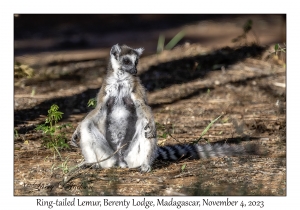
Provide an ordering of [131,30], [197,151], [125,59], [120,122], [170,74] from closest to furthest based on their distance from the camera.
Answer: [125,59], [120,122], [197,151], [170,74], [131,30]

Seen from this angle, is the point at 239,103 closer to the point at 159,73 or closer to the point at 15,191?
the point at 159,73

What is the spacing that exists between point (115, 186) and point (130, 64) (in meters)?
1.55

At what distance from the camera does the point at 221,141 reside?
947cm

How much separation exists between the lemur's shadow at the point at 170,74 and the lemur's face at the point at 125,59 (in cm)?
308

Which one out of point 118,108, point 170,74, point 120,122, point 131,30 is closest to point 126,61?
point 118,108

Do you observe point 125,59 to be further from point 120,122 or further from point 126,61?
point 120,122

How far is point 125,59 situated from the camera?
25.9 feet

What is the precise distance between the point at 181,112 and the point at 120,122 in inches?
138

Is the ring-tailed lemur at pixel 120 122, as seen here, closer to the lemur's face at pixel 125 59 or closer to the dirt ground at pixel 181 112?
the lemur's face at pixel 125 59

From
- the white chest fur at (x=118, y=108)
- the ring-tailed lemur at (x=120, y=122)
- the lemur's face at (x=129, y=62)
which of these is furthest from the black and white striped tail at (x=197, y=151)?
the lemur's face at (x=129, y=62)

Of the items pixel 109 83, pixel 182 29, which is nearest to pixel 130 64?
pixel 109 83

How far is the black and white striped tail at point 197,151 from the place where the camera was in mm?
A: 8352

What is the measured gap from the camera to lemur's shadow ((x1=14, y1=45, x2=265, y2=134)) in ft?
37.7

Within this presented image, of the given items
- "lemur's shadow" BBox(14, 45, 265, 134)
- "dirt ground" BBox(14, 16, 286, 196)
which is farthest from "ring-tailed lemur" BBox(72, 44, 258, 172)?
"lemur's shadow" BBox(14, 45, 265, 134)
